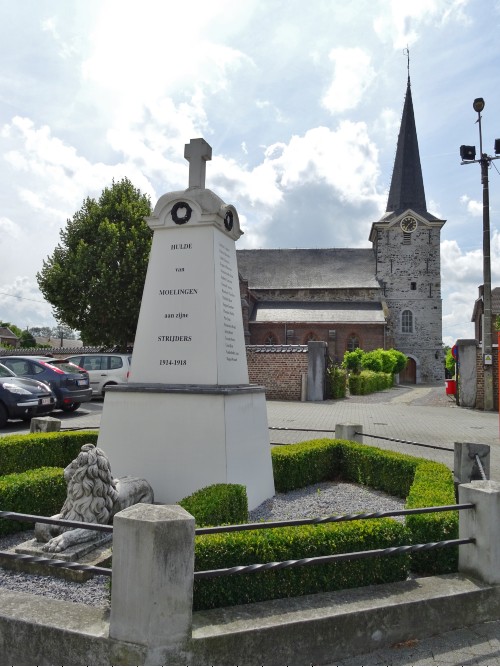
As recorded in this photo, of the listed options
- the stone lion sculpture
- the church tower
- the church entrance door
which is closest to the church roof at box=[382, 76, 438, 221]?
the church tower

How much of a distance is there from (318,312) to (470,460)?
35889mm

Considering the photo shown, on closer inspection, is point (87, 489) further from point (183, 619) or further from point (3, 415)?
point (3, 415)

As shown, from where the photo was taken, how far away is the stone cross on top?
6250 mm

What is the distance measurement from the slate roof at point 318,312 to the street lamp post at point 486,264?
2110 centimetres

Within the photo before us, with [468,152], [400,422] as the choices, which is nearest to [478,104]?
[468,152]

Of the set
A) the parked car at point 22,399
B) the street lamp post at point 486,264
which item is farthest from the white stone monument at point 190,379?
the street lamp post at point 486,264

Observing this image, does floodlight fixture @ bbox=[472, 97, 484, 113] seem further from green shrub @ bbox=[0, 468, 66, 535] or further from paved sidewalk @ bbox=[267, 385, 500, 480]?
green shrub @ bbox=[0, 468, 66, 535]

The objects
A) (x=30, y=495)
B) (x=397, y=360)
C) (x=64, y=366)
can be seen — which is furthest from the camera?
(x=397, y=360)

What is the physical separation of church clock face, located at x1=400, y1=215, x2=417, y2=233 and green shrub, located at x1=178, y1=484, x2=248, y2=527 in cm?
4253

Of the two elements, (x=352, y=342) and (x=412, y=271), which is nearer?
(x=352, y=342)

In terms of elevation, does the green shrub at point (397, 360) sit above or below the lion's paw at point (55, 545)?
above

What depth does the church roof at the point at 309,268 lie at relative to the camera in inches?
1743

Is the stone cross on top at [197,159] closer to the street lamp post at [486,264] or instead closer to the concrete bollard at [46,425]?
the concrete bollard at [46,425]

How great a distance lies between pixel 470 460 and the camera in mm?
5527
